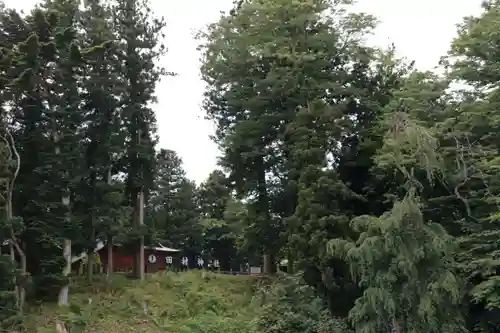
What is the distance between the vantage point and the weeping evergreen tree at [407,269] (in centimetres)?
1195

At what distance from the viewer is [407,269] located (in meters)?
11.9

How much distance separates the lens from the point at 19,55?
16.3 m

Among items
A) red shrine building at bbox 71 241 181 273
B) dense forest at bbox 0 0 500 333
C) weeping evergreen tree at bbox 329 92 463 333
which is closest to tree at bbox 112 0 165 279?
dense forest at bbox 0 0 500 333

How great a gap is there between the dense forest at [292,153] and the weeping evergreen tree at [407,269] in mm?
35

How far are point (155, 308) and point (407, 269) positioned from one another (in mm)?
9723

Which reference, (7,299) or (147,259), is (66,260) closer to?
(7,299)

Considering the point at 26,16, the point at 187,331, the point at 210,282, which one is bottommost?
the point at 187,331

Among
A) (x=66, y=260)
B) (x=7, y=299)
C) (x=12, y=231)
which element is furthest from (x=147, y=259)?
(x=7, y=299)

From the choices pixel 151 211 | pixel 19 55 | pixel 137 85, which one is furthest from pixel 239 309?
pixel 151 211

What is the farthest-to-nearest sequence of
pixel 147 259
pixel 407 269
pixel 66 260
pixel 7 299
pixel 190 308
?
pixel 147 259
pixel 190 308
pixel 66 260
pixel 7 299
pixel 407 269

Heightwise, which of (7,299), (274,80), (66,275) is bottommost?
(7,299)

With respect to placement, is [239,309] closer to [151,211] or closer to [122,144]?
[122,144]

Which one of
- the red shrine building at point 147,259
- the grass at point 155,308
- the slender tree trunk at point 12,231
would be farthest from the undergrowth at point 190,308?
the red shrine building at point 147,259

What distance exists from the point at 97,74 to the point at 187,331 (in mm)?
9309
